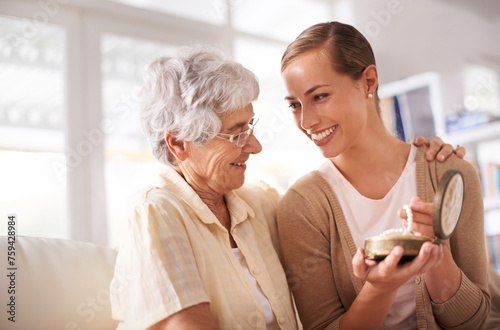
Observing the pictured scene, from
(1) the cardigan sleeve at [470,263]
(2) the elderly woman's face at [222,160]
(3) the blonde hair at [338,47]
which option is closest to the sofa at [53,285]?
(2) the elderly woman's face at [222,160]

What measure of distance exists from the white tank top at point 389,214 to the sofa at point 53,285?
0.86 metres

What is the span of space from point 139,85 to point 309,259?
97.9 inches

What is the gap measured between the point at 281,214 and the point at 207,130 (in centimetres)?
41

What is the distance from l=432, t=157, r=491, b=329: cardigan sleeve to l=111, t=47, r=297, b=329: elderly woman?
48 cm

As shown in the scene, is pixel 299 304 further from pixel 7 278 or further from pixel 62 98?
pixel 62 98

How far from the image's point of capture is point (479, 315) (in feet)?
4.62

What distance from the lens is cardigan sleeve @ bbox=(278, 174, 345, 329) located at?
1514 millimetres

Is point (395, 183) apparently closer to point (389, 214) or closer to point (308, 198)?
point (389, 214)

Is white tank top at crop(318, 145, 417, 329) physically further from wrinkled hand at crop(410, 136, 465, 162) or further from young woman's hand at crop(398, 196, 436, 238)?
young woman's hand at crop(398, 196, 436, 238)

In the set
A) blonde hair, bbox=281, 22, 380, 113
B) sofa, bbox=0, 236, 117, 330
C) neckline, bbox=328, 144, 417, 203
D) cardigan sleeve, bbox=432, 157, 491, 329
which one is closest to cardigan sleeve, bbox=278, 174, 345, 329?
neckline, bbox=328, 144, 417, 203

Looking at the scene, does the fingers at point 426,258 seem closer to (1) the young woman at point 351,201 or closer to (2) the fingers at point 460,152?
(1) the young woman at point 351,201

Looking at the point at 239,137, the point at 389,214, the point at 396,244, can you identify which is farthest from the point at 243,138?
the point at 396,244

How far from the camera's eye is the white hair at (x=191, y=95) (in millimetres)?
1410

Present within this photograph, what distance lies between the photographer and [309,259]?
60.8 inches
